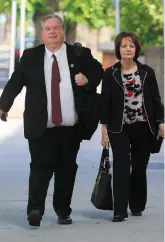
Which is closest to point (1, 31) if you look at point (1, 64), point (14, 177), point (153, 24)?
point (1, 64)

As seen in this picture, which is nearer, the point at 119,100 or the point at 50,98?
the point at 50,98

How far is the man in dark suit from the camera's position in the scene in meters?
7.98

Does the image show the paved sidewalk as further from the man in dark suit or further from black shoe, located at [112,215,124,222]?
the man in dark suit

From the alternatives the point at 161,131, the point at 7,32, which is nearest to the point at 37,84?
the point at 161,131

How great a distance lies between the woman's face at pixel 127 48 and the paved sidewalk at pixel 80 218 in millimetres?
1330

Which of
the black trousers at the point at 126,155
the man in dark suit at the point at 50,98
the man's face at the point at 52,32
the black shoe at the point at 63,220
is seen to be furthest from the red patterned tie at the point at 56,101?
the black shoe at the point at 63,220

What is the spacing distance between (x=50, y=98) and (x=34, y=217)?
2.97ft

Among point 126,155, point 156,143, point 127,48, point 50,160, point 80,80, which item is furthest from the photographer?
point 156,143

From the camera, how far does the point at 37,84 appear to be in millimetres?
8000

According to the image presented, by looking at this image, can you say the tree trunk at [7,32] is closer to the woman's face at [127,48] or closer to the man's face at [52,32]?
the woman's face at [127,48]

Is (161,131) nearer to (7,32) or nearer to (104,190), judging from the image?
(104,190)

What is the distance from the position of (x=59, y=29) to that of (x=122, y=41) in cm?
61

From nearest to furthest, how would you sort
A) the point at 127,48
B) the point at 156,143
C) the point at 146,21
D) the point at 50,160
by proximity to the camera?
the point at 50,160
the point at 127,48
the point at 156,143
the point at 146,21

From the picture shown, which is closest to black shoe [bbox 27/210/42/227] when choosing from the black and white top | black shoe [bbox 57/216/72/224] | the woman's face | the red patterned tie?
black shoe [bbox 57/216/72/224]
